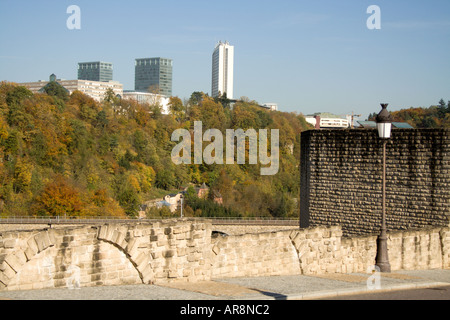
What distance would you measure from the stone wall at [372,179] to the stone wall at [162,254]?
14.0 ft

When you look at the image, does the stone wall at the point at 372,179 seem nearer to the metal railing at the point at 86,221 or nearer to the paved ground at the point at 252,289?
the paved ground at the point at 252,289

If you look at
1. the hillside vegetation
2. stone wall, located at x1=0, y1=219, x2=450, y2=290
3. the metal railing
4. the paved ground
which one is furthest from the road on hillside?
the hillside vegetation

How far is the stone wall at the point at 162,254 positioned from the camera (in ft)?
31.6

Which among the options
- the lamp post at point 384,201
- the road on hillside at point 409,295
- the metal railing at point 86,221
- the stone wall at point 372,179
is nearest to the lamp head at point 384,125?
the lamp post at point 384,201

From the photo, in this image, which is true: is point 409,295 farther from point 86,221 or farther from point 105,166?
point 105,166

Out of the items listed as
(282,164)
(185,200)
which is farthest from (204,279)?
(282,164)

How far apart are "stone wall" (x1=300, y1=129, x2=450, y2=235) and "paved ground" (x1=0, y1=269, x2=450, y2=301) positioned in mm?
5850

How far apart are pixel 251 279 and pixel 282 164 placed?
100 meters

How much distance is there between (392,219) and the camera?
20016 mm

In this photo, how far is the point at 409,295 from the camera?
11461 mm

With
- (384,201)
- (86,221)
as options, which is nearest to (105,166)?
(86,221)

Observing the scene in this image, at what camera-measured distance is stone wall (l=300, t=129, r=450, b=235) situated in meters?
19.2

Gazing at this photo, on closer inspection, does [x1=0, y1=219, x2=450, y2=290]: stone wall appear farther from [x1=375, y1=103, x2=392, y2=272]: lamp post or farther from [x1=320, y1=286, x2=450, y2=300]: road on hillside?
[x1=320, y1=286, x2=450, y2=300]: road on hillside

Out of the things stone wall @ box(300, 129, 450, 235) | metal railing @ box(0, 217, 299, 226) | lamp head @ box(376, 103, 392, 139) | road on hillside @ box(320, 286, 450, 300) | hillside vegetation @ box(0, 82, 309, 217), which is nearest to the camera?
road on hillside @ box(320, 286, 450, 300)
